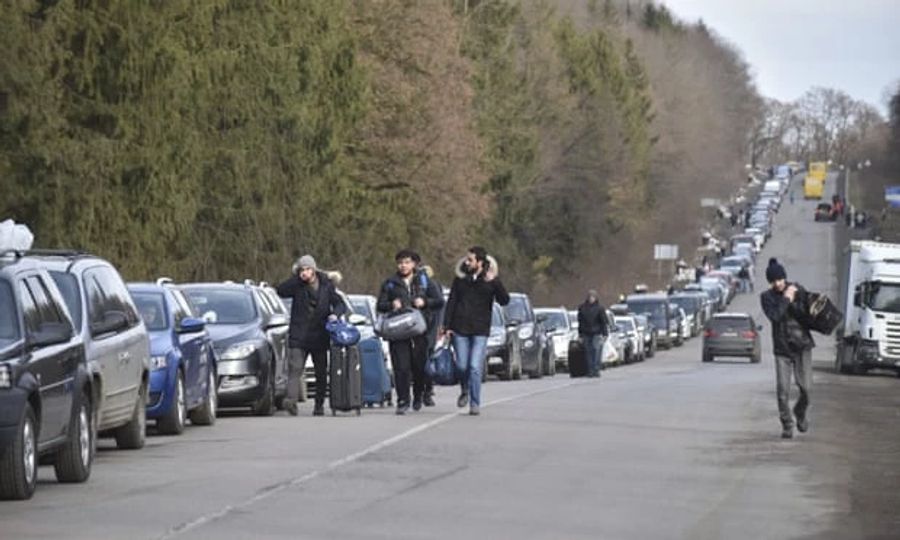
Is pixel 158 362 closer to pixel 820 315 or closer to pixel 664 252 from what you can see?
pixel 820 315

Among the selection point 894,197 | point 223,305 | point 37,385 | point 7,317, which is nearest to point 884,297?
point 223,305

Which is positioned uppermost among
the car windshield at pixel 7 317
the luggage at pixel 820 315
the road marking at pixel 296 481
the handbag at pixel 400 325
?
the car windshield at pixel 7 317

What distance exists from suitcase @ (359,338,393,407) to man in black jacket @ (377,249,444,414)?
1299mm

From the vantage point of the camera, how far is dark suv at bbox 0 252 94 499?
15656 mm

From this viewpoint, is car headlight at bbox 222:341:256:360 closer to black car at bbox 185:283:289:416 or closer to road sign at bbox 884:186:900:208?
black car at bbox 185:283:289:416

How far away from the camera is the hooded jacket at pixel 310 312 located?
2655 cm

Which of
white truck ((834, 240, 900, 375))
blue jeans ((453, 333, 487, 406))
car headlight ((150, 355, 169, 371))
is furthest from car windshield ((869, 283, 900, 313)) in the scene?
car headlight ((150, 355, 169, 371))

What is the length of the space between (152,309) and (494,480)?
731 cm

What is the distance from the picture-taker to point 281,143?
58.6 meters

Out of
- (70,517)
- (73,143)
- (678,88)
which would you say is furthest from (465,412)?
(678,88)

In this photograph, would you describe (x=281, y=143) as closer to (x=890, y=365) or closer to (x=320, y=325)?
(x=890, y=365)

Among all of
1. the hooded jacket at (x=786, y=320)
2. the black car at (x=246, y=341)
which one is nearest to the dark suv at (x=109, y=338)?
the black car at (x=246, y=341)

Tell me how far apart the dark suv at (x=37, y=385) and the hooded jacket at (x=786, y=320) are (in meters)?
8.14

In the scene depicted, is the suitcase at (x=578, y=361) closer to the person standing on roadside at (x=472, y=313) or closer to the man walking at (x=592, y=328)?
the man walking at (x=592, y=328)
